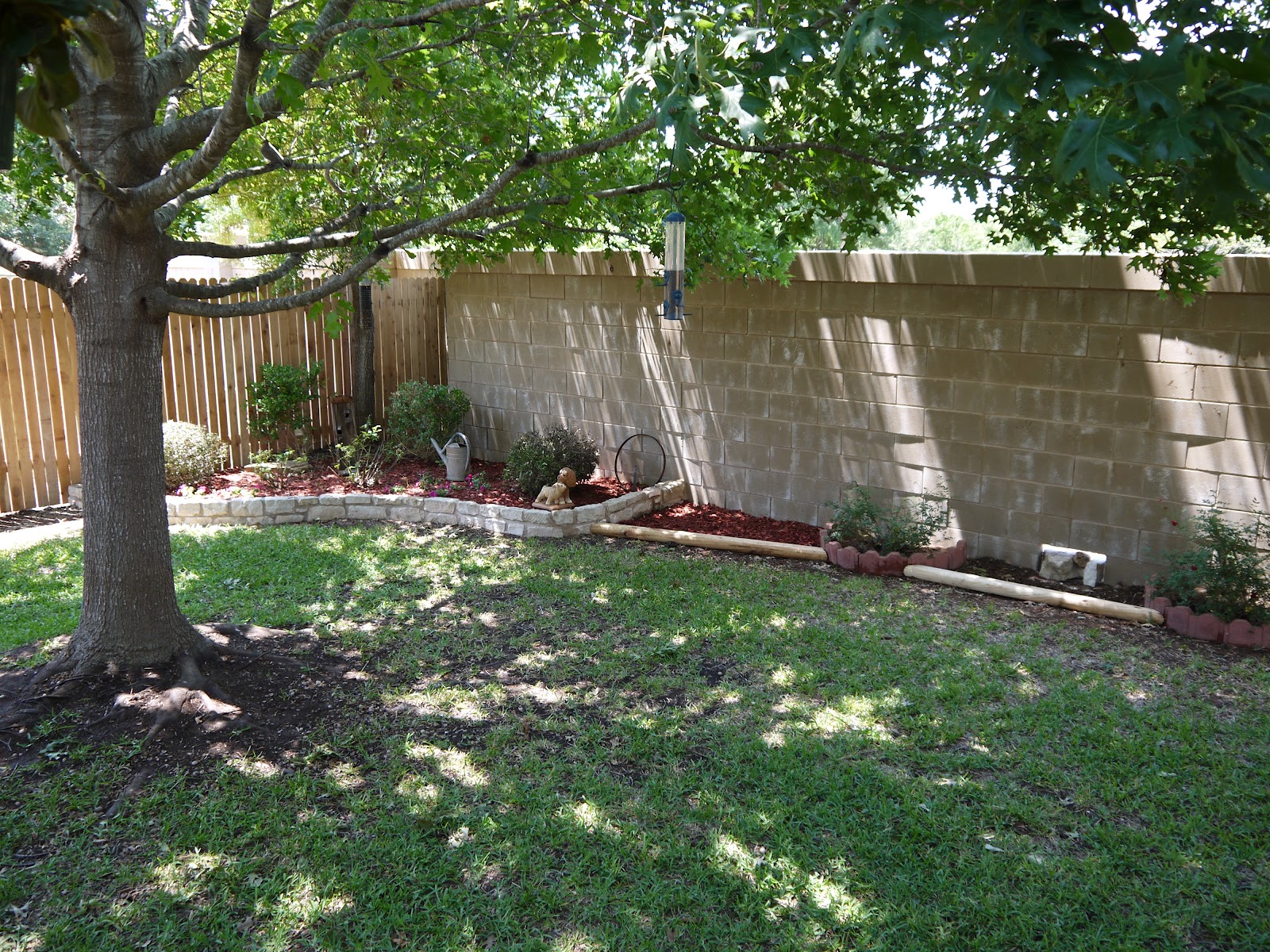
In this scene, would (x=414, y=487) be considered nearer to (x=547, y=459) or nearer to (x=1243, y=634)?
(x=547, y=459)

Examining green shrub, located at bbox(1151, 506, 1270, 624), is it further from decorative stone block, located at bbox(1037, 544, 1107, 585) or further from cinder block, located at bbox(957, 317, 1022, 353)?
cinder block, located at bbox(957, 317, 1022, 353)

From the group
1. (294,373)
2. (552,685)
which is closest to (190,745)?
(552,685)

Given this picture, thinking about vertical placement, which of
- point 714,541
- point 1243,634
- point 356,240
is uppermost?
point 356,240

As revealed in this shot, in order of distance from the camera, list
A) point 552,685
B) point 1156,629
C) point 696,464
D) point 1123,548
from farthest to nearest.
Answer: point 696,464 < point 1123,548 < point 1156,629 < point 552,685

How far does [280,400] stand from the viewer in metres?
9.41

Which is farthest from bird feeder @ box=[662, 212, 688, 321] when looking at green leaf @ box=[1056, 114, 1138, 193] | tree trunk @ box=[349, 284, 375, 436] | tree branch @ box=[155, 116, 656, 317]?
tree trunk @ box=[349, 284, 375, 436]

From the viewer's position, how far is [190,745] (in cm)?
414

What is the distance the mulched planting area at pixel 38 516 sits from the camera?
26.1 ft

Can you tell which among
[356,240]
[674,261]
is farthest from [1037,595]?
[356,240]

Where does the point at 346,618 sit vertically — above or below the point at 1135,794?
above

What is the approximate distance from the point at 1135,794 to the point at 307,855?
332 centimetres

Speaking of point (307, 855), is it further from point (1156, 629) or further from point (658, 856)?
point (1156, 629)

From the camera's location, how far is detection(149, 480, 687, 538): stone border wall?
794 cm

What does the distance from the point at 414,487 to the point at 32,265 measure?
4744mm
